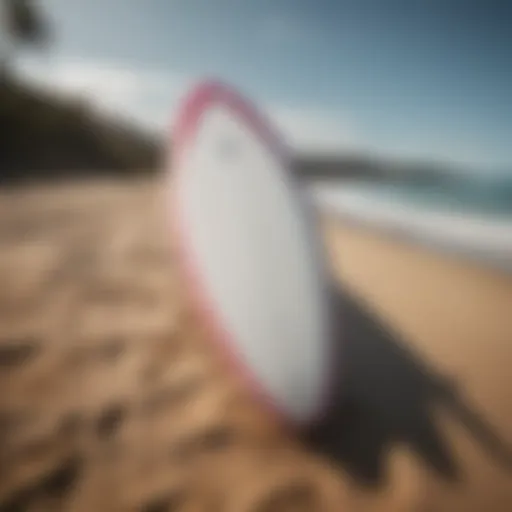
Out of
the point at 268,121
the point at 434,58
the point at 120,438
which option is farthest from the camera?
the point at 434,58

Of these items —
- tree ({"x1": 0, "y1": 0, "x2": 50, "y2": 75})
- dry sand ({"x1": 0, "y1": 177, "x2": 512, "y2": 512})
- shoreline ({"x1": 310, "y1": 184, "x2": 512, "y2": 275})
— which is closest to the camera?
dry sand ({"x1": 0, "y1": 177, "x2": 512, "y2": 512})

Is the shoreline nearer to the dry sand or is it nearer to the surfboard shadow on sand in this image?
the dry sand

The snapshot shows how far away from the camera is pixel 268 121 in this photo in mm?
948

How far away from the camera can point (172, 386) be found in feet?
2.93

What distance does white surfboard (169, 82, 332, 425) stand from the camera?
858 millimetres

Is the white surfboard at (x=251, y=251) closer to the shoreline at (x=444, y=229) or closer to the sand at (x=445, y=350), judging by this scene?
the sand at (x=445, y=350)

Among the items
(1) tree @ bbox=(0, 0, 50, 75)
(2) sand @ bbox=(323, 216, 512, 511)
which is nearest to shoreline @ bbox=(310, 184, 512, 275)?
(2) sand @ bbox=(323, 216, 512, 511)

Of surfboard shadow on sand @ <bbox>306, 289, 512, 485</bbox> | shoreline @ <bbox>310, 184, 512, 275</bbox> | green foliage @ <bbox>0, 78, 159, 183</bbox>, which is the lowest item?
surfboard shadow on sand @ <bbox>306, 289, 512, 485</bbox>

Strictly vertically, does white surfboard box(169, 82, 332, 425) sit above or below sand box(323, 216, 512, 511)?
above

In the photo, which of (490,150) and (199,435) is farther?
(490,150)

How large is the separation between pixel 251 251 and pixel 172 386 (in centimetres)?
26

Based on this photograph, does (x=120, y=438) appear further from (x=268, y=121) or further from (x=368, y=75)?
(x=368, y=75)

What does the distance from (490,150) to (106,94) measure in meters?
0.76

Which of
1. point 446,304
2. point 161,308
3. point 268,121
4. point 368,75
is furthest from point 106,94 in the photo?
point 446,304
